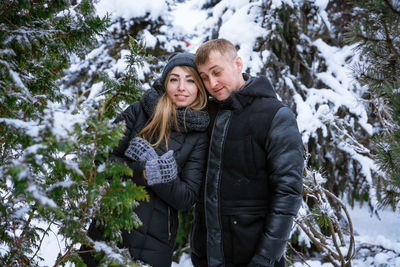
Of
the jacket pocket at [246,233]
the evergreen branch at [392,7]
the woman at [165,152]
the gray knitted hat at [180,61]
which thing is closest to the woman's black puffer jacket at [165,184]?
the woman at [165,152]

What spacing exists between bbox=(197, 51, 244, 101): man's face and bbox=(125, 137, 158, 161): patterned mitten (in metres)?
0.61

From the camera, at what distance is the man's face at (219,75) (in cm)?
→ 200

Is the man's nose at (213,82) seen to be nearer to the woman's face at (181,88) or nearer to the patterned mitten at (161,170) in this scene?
the woman's face at (181,88)

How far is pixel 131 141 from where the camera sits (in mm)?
1875

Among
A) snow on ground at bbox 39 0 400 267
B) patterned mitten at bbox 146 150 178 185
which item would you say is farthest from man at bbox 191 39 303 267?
snow on ground at bbox 39 0 400 267

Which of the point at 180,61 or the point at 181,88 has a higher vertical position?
the point at 180,61

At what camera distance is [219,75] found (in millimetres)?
2014

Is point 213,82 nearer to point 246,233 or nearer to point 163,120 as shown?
point 163,120

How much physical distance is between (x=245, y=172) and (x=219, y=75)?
2.26 feet

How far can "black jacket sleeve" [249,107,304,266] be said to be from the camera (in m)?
1.68

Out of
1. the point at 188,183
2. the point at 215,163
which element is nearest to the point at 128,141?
the point at 188,183

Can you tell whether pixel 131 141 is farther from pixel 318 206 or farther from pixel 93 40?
pixel 318 206

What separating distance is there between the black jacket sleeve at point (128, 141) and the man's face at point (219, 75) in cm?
54

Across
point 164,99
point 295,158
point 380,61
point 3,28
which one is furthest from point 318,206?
point 3,28
